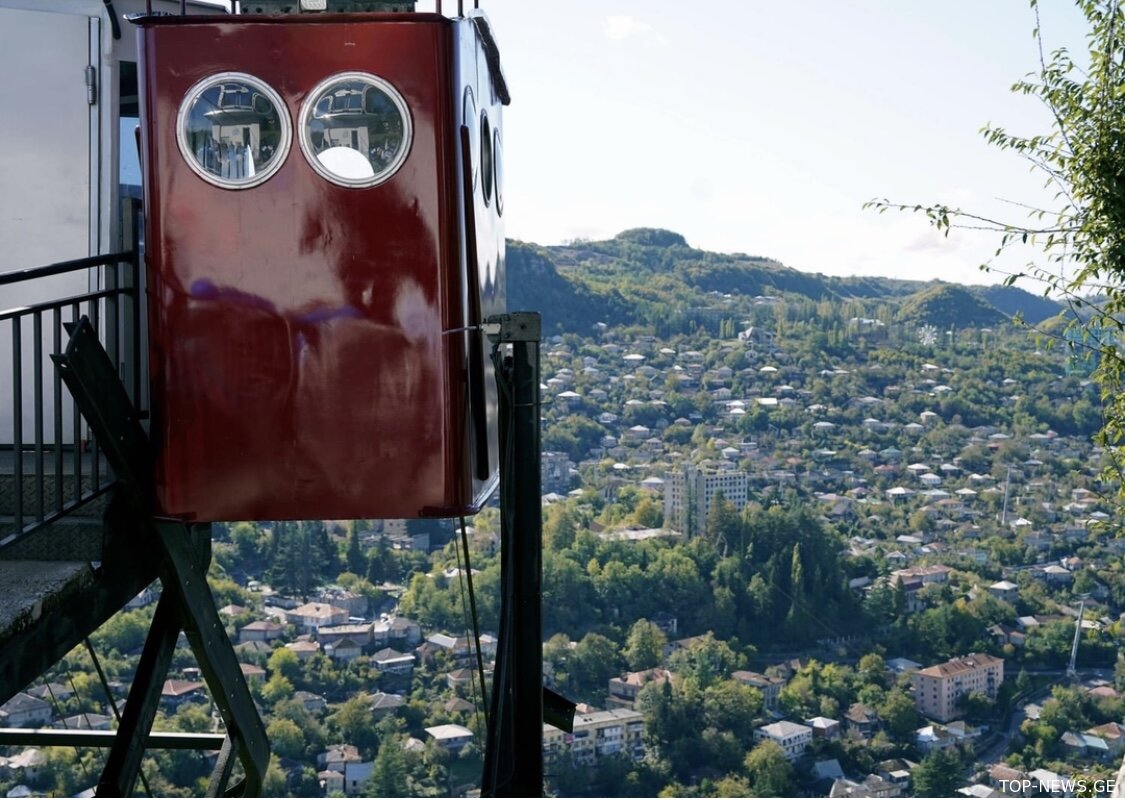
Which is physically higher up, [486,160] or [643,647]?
[486,160]

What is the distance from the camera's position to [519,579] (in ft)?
15.8

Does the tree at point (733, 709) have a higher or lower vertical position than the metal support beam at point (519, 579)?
lower

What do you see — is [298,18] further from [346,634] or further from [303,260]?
[346,634]

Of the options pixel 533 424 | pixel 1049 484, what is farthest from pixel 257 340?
pixel 1049 484

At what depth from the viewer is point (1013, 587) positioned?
6134cm

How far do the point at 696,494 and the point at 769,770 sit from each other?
2570 cm

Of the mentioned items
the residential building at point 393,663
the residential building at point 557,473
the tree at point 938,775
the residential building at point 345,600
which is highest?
the residential building at point 557,473

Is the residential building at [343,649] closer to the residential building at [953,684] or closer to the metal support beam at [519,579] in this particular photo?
the residential building at [953,684]

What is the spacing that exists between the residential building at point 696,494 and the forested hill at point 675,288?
636 inches

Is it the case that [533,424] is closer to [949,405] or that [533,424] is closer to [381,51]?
[381,51]

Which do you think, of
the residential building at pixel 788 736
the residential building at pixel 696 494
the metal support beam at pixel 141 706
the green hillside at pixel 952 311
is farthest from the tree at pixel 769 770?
the green hillside at pixel 952 311

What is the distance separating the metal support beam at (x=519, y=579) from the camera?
478cm

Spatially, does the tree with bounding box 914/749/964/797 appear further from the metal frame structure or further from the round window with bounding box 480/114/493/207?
the round window with bounding box 480/114/493/207

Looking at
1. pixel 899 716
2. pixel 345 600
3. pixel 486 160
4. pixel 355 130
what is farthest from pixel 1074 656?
pixel 355 130
